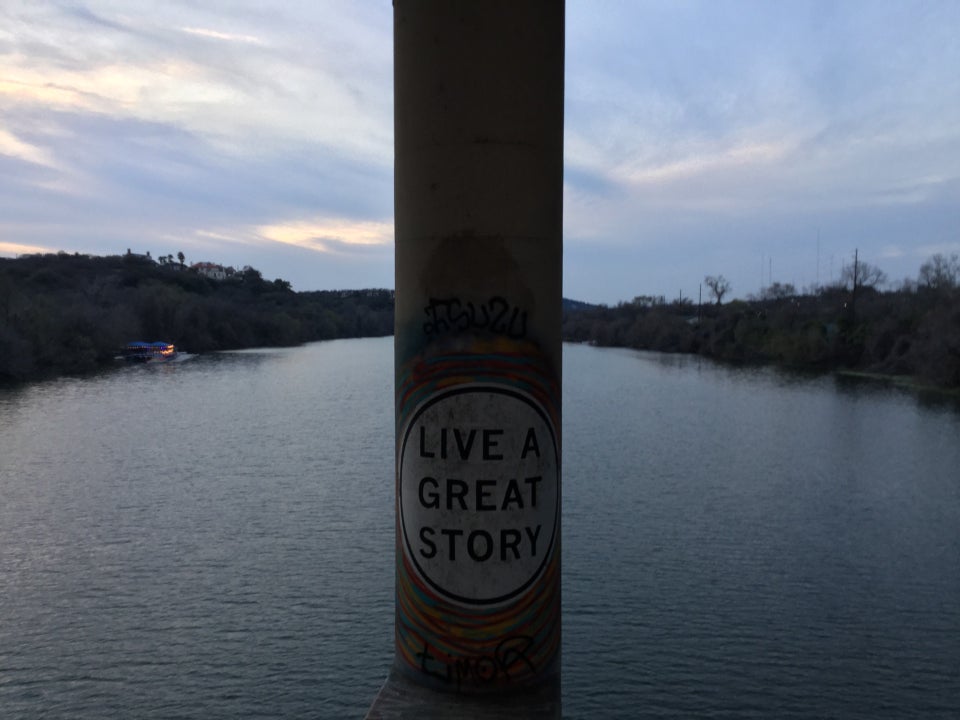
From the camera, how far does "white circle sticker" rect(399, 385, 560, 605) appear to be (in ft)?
10.8

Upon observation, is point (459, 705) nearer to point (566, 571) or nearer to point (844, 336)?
point (566, 571)

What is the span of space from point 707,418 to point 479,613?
3030 cm

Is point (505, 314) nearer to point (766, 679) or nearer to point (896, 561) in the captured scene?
point (766, 679)

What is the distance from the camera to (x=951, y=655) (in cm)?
1202

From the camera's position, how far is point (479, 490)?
10.8 feet

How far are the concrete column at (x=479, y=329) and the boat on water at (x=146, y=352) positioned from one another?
211 ft

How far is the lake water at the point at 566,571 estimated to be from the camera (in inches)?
444

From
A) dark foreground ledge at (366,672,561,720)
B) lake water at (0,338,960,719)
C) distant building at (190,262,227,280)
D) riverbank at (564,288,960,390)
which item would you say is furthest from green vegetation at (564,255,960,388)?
distant building at (190,262,227,280)
